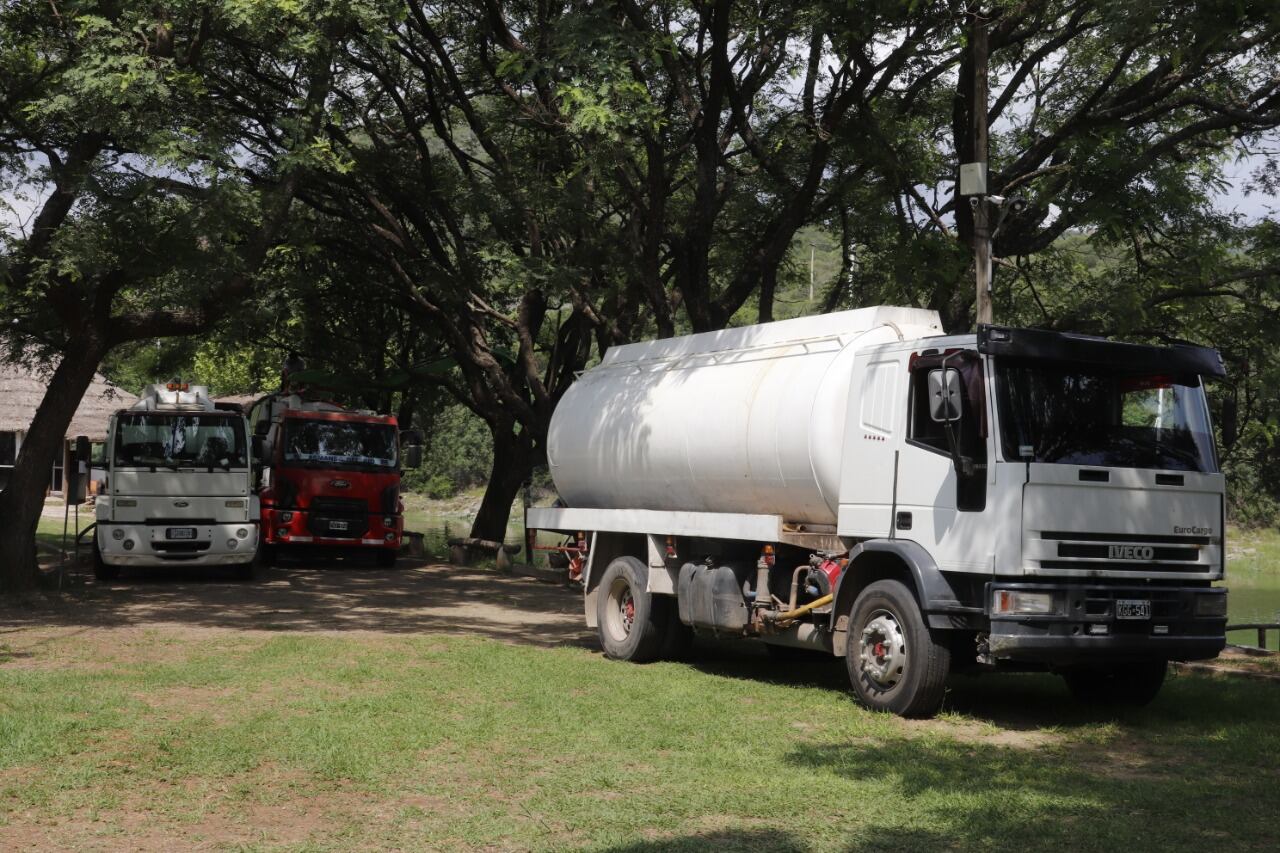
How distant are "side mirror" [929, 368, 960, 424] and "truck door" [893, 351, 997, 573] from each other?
14 millimetres

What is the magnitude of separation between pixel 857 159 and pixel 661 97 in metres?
3.61

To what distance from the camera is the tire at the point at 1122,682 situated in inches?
452

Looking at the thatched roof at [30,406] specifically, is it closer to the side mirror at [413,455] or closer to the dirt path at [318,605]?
the side mirror at [413,455]

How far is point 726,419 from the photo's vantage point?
516 inches

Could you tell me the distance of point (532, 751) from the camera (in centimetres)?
920

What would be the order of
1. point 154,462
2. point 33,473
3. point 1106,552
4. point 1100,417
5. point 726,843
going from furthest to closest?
point 154,462 < point 33,473 < point 1100,417 < point 1106,552 < point 726,843

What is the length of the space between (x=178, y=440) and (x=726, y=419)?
13022mm

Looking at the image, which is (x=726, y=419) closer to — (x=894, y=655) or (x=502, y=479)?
(x=894, y=655)

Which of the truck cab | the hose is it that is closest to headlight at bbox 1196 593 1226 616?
the truck cab

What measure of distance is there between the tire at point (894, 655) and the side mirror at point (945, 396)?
4.79 feet

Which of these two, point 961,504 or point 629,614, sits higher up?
point 961,504

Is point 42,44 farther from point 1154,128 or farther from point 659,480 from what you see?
point 1154,128

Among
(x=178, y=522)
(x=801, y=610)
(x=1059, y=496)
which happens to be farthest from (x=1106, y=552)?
(x=178, y=522)

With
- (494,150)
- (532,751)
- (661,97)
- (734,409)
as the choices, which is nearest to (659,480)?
(734,409)
